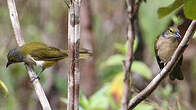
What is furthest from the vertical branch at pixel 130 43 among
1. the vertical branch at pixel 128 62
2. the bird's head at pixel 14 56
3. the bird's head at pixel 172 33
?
the bird's head at pixel 14 56

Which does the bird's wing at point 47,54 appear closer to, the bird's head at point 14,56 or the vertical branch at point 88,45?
the bird's head at point 14,56

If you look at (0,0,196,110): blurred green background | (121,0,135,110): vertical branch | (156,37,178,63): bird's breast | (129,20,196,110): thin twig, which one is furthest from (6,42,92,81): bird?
(121,0,135,110): vertical branch

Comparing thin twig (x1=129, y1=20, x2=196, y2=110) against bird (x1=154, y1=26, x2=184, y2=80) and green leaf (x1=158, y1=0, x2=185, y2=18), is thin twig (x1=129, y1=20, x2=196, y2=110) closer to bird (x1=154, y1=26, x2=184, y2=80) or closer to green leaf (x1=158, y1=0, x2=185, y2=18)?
green leaf (x1=158, y1=0, x2=185, y2=18)

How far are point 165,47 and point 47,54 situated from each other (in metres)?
1.50

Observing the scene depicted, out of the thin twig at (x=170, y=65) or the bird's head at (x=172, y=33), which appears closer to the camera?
the thin twig at (x=170, y=65)

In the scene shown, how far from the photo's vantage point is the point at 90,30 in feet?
15.4

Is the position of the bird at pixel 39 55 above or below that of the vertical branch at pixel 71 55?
below

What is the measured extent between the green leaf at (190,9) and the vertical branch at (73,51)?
398 mm

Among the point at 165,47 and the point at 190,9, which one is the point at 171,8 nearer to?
the point at 190,9

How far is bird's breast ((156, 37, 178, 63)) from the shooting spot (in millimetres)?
2227

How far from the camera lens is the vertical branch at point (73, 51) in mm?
1186

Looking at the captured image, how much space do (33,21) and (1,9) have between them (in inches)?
45.7

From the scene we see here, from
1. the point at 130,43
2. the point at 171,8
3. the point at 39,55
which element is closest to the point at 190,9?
the point at 171,8

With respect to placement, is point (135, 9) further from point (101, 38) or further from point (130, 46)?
point (101, 38)
